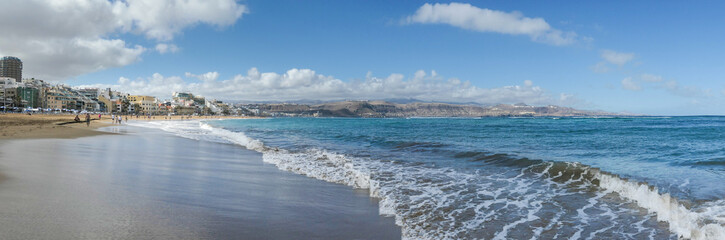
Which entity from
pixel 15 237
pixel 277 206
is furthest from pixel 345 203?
pixel 15 237

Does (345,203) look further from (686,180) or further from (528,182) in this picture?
(686,180)

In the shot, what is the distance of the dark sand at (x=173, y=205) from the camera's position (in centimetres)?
429

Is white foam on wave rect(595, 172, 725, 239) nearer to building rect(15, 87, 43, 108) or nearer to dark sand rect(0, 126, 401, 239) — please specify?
dark sand rect(0, 126, 401, 239)

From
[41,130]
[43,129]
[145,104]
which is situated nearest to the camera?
[41,130]

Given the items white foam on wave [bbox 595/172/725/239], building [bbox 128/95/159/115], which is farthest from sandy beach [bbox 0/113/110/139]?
building [bbox 128/95/159/115]

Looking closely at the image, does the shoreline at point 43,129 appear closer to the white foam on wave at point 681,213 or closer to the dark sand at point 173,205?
the dark sand at point 173,205

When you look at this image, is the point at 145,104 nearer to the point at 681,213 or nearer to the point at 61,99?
the point at 61,99

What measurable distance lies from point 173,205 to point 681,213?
7586mm

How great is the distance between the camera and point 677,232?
5137 mm

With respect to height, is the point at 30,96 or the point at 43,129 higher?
the point at 30,96

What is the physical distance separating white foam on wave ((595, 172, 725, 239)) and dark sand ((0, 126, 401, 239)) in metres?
3.93

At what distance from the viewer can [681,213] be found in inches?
226

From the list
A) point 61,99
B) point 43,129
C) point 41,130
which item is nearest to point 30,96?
point 61,99

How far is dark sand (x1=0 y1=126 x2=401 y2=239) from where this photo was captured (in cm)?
429
